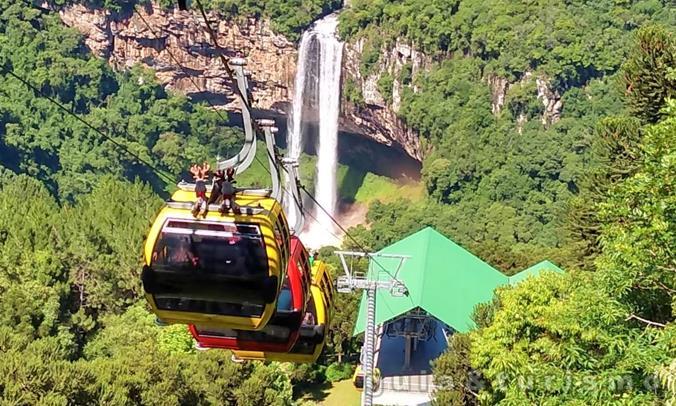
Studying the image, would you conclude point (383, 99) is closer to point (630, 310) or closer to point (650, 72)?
point (650, 72)

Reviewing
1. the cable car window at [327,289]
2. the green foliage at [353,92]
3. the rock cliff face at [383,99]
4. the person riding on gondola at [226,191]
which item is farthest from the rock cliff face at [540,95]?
the person riding on gondola at [226,191]

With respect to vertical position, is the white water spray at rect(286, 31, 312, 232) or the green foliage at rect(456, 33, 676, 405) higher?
the white water spray at rect(286, 31, 312, 232)

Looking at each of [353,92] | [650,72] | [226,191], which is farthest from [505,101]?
[226,191]

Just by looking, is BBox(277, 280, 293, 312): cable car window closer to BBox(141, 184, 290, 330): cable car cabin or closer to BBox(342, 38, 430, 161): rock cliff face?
BBox(141, 184, 290, 330): cable car cabin

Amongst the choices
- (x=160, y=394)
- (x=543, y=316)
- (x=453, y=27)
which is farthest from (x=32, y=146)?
(x=543, y=316)

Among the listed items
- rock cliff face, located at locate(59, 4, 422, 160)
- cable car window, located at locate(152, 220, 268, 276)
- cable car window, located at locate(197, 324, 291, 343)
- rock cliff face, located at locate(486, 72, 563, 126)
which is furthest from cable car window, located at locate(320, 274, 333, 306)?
rock cliff face, located at locate(59, 4, 422, 160)

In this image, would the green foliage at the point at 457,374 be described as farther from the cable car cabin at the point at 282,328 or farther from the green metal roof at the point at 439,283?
the cable car cabin at the point at 282,328
